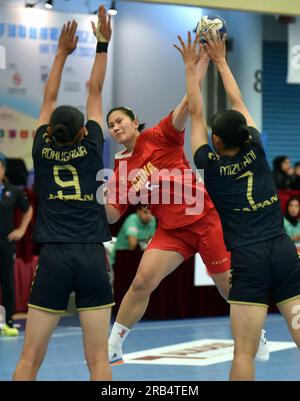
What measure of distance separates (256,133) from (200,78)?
0.84 metres

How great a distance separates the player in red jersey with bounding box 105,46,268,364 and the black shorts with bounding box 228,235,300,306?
4.72 ft

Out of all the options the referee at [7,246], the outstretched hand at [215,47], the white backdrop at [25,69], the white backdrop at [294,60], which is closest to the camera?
the outstretched hand at [215,47]

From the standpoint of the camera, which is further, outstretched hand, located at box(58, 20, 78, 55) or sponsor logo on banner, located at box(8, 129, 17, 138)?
sponsor logo on banner, located at box(8, 129, 17, 138)

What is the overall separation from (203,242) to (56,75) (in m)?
2.04

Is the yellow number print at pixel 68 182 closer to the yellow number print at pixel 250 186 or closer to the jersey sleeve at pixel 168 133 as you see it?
the yellow number print at pixel 250 186

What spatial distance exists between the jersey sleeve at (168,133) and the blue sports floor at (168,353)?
2346 mm

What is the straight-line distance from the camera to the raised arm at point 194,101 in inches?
226

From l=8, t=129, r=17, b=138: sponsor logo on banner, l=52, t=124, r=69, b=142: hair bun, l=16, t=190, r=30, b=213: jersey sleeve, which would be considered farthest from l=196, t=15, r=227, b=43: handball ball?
l=8, t=129, r=17, b=138: sponsor logo on banner

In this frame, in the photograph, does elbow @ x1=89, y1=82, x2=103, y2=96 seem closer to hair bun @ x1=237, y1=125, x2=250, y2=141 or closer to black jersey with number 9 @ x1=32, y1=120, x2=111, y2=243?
black jersey with number 9 @ x1=32, y1=120, x2=111, y2=243

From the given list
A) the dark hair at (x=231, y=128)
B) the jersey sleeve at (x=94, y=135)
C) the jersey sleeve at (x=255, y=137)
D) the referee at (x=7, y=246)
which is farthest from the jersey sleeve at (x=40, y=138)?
the referee at (x=7, y=246)

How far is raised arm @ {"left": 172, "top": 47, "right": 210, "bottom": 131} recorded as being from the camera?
21.2 feet

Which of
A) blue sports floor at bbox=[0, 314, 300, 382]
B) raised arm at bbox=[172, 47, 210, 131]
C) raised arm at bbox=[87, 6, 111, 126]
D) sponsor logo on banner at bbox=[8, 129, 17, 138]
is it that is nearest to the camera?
raised arm at bbox=[87, 6, 111, 126]

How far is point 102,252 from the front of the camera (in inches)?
220

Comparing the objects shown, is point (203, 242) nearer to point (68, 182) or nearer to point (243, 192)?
point (243, 192)
